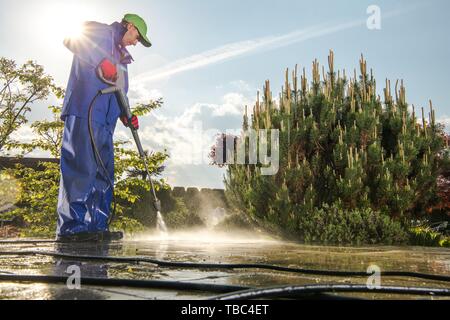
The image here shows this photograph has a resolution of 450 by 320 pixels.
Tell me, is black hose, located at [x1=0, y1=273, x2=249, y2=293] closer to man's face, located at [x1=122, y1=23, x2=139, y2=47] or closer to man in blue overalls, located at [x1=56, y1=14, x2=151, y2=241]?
man in blue overalls, located at [x1=56, y1=14, x2=151, y2=241]

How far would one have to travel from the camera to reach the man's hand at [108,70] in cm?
509

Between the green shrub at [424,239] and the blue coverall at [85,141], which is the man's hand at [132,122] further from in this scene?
the green shrub at [424,239]

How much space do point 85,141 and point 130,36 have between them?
1.35m

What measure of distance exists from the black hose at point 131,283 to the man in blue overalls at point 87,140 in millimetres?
2772

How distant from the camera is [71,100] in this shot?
202 inches

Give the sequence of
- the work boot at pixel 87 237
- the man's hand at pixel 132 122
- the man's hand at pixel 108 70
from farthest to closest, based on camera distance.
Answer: the man's hand at pixel 132 122 < the man's hand at pixel 108 70 < the work boot at pixel 87 237

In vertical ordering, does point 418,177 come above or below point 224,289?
above

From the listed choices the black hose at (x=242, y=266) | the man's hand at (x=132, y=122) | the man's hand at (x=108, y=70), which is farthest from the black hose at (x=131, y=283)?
the man's hand at (x=132, y=122)

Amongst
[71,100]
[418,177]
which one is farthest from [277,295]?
[418,177]

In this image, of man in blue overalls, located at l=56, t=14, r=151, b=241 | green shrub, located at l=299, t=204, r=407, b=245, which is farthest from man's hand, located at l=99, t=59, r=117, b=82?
green shrub, located at l=299, t=204, r=407, b=245

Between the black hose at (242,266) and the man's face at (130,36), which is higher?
the man's face at (130,36)
